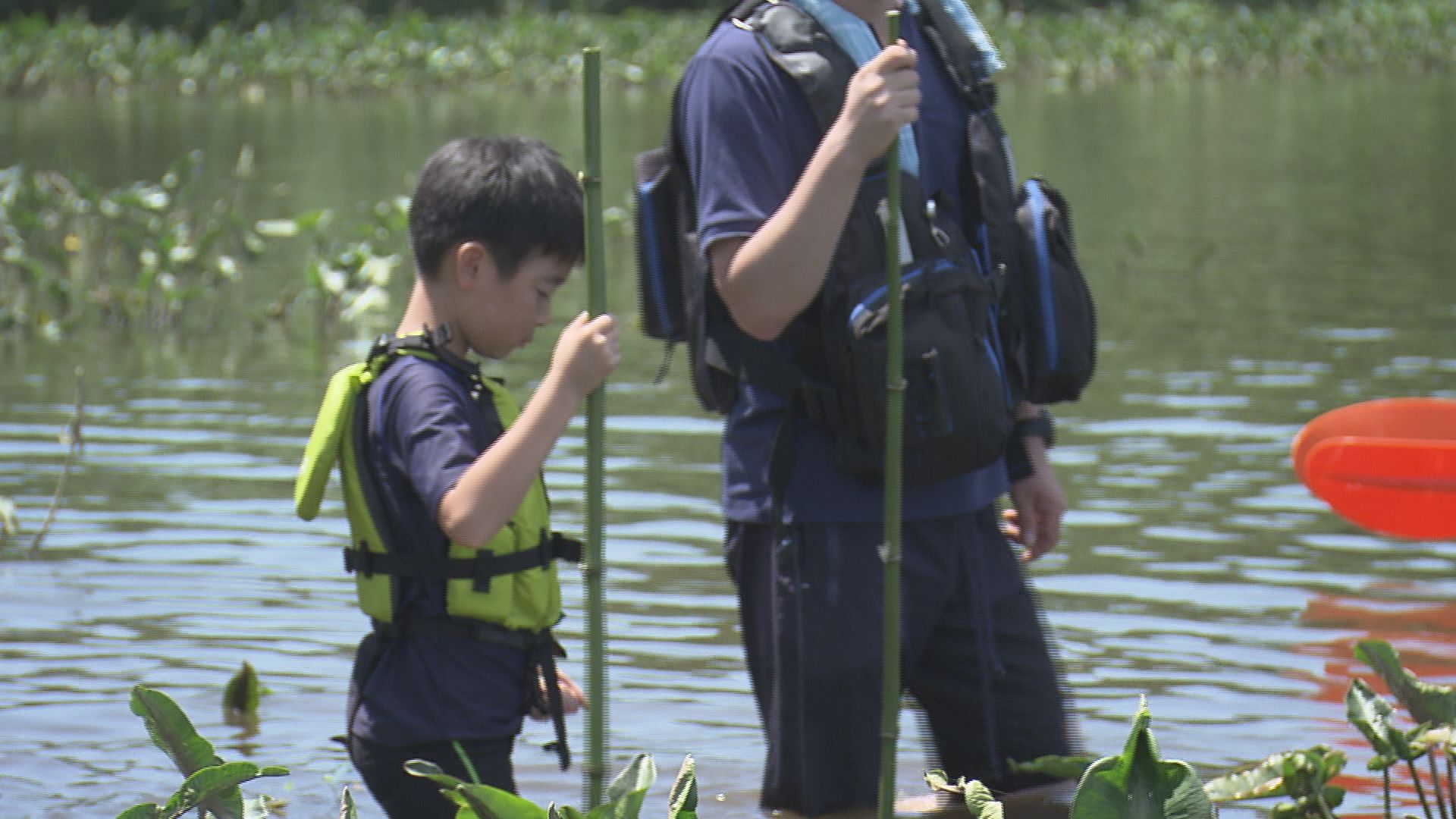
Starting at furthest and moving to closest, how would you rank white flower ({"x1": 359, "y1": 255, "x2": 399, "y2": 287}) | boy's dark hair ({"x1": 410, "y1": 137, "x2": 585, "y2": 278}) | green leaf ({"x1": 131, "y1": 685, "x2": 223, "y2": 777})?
white flower ({"x1": 359, "y1": 255, "x2": 399, "y2": 287}), boy's dark hair ({"x1": 410, "y1": 137, "x2": 585, "y2": 278}), green leaf ({"x1": 131, "y1": 685, "x2": 223, "y2": 777})

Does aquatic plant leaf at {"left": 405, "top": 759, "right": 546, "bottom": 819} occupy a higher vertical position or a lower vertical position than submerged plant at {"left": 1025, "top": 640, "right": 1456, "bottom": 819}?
A: higher

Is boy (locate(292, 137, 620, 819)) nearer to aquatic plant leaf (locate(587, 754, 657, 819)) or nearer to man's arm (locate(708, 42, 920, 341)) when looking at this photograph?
man's arm (locate(708, 42, 920, 341))

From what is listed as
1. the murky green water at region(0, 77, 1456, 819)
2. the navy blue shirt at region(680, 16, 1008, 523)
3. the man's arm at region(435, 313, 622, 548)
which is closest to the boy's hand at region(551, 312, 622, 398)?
the man's arm at region(435, 313, 622, 548)

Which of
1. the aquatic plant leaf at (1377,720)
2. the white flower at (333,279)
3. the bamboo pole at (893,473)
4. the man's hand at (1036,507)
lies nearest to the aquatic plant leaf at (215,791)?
the bamboo pole at (893,473)

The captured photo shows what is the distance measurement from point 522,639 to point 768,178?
72 centimetres

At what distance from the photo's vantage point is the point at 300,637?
5.46 metres

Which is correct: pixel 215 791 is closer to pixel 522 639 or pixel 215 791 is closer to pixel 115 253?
pixel 522 639

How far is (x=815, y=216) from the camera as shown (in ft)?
9.29

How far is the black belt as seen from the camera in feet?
9.96

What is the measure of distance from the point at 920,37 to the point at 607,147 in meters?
16.0

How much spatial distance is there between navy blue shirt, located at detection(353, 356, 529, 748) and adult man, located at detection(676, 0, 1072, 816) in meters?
0.39

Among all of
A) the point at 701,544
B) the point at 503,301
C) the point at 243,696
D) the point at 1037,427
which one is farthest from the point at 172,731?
the point at 701,544

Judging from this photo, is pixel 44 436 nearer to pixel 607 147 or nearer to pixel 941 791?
pixel 941 791

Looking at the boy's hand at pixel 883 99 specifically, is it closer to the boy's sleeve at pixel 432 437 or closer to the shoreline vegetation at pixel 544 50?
the boy's sleeve at pixel 432 437
